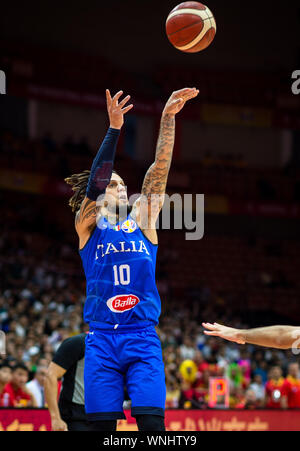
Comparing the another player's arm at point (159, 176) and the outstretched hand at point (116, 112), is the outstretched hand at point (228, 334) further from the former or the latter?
the outstretched hand at point (116, 112)

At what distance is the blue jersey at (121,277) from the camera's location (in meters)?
4.47

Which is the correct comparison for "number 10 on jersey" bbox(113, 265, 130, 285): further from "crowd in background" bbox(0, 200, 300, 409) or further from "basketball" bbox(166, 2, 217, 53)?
"crowd in background" bbox(0, 200, 300, 409)

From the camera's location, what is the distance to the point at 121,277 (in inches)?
179

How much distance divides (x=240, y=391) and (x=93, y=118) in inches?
657

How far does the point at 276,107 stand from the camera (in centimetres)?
2759

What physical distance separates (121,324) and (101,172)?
1055mm

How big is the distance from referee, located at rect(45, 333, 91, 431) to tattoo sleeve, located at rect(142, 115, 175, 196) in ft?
6.29

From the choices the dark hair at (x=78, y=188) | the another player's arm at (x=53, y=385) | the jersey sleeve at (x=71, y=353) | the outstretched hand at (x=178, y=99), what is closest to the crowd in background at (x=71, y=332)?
the another player's arm at (x=53, y=385)

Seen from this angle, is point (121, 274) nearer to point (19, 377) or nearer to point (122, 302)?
point (122, 302)

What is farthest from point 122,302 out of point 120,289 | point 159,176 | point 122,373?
point 159,176

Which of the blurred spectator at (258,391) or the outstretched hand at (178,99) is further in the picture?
the blurred spectator at (258,391)

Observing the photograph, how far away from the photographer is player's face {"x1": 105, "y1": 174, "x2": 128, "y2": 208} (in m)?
4.86

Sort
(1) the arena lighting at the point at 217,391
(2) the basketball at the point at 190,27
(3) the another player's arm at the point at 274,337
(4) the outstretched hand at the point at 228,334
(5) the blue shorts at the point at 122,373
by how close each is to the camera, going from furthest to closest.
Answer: (1) the arena lighting at the point at 217,391 < (2) the basketball at the point at 190,27 < (5) the blue shorts at the point at 122,373 < (4) the outstretched hand at the point at 228,334 < (3) the another player's arm at the point at 274,337

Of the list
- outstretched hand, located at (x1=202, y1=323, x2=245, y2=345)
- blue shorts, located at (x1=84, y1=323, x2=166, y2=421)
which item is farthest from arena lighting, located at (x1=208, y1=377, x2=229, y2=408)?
outstretched hand, located at (x1=202, y1=323, x2=245, y2=345)
